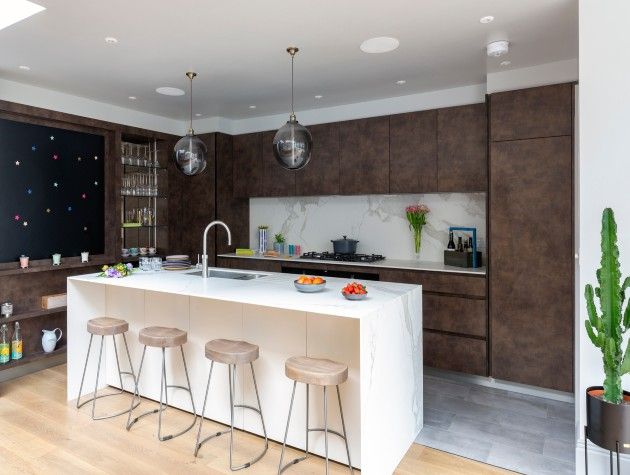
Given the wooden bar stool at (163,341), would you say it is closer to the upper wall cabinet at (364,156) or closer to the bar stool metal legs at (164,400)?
the bar stool metal legs at (164,400)

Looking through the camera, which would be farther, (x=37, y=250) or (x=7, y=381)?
(x=37, y=250)

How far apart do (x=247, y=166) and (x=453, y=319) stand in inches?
123

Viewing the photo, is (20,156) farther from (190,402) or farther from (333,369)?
(333,369)

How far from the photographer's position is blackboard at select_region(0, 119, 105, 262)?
13.1 feet

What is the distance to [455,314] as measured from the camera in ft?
12.6

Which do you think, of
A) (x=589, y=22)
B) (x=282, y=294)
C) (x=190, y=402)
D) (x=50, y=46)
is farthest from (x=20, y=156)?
(x=589, y=22)

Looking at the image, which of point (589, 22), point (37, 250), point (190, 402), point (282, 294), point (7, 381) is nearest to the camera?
point (589, 22)

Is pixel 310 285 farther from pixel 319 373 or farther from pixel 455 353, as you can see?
pixel 455 353

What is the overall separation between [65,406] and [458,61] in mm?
4249

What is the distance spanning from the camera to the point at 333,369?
7.46ft

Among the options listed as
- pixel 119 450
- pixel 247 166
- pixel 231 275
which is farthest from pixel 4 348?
pixel 247 166

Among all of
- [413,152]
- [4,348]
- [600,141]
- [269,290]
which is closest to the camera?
[600,141]

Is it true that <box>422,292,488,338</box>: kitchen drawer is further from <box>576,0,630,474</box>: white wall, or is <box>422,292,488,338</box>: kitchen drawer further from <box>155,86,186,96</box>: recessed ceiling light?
<box>155,86,186,96</box>: recessed ceiling light

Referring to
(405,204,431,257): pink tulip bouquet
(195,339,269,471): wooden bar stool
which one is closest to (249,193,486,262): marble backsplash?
(405,204,431,257): pink tulip bouquet
